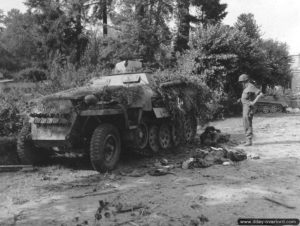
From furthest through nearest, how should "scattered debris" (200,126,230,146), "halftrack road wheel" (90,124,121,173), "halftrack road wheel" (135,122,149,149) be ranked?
"scattered debris" (200,126,230,146) < "halftrack road wheel" (135,122,149,149) < "halftrack road wheel" (90,124,121,173)

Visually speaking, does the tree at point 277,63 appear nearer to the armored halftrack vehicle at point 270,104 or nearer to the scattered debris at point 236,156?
the armored halftrack vehicle at point 270,104

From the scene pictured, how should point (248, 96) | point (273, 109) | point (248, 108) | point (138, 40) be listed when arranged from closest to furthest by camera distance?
point (248, 108), point (248, 96), point (138, 40), point (273, 109)

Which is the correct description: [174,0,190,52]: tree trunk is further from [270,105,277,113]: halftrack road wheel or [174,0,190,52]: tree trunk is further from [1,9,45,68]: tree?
[1,9,45,68]: tree

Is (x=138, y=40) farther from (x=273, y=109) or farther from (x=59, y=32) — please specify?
(x=273, y=109)

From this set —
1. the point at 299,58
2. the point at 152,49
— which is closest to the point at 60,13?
the point at 152,49

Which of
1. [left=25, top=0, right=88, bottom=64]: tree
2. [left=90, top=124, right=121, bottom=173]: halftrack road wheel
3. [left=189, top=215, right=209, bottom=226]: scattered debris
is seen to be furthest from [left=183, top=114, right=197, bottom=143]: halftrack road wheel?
[left=25, top=0, right=88, bottom=64]: tree

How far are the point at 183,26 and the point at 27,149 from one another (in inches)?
914

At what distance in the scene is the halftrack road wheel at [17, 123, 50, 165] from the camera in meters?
7.32

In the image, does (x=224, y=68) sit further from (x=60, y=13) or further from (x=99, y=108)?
(x=99, y=108)

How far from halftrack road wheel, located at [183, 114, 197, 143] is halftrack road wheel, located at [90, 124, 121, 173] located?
10.4 feet

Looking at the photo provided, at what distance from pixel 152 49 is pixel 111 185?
18109mm

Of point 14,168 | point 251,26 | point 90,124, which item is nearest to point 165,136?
point 90,124

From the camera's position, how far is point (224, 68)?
20.0 meters

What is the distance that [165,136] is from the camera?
9656 mm
